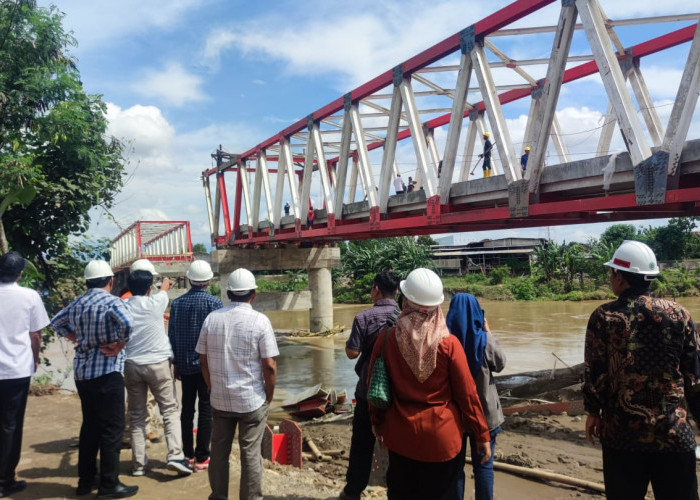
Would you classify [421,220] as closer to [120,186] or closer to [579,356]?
[120,186]

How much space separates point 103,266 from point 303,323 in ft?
73.8

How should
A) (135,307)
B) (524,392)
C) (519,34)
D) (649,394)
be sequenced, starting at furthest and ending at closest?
1. (524,392)
2. (519,34)
3. (135,307)
4. (649,394)

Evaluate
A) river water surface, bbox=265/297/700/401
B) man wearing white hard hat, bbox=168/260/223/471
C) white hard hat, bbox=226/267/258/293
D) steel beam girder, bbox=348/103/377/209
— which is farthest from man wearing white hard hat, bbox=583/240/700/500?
steel beam girder, bbox=348/103/377/209

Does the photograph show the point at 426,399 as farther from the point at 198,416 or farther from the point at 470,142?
the point at 470,142

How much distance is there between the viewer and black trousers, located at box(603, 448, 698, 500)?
2.49 meters

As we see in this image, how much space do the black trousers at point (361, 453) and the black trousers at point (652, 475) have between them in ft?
5.67

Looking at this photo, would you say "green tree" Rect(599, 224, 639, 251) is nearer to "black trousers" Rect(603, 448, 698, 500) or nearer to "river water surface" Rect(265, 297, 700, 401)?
"river water surface" Rect(265, 297, 700, 401)

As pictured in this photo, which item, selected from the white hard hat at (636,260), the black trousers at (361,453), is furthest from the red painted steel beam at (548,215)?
the black trousers at (361,453)

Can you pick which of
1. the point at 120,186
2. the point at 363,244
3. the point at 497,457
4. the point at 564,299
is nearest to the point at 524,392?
the point at 497,457

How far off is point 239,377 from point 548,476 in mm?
2779

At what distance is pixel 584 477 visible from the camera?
483 centimetres

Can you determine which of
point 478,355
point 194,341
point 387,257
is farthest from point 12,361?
point 387,257

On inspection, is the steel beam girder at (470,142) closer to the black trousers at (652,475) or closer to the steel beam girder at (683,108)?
the steel beam girder at (683,108)

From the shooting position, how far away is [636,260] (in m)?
2.68
